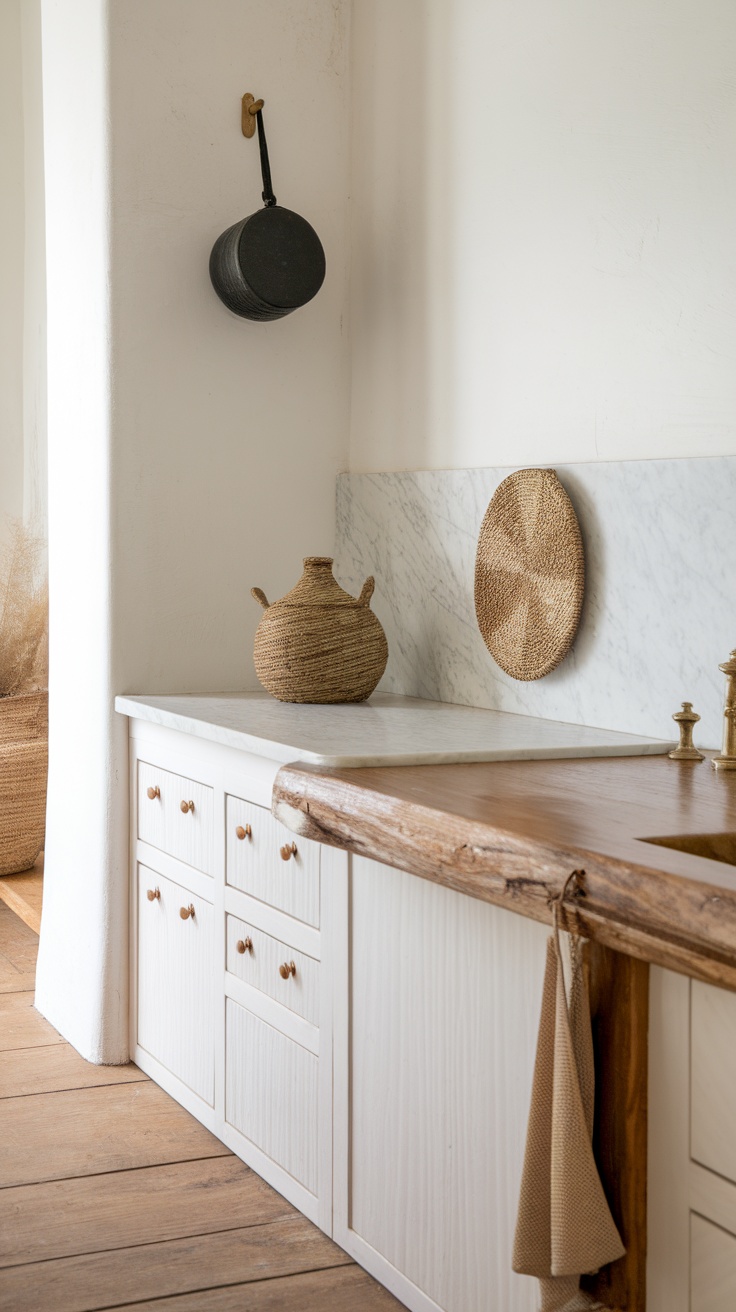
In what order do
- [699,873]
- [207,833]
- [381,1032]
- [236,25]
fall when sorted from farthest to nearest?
[236,25], [207,833], [381,1032], [699,873]

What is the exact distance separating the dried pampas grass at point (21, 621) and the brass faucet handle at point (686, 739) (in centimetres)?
280

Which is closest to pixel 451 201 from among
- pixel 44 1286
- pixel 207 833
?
pixel 207 833

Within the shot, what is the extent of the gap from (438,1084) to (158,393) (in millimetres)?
1645

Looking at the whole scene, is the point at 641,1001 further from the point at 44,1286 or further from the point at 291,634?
the point at 291,634

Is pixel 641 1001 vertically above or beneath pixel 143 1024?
above

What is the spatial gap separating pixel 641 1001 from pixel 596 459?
3.76ft

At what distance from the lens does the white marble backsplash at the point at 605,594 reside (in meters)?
1.90

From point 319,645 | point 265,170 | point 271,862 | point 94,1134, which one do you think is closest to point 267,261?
point 265,170

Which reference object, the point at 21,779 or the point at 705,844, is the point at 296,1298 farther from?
the point at 21,779

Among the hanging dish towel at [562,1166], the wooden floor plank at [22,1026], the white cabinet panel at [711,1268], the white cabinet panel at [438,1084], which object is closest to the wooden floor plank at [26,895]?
the wooden floor plank at [22,1026]

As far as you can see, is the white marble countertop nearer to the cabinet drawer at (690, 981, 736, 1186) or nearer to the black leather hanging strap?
the cabinet drawer at (690, 981, 736, 1186)

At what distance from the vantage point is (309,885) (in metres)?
1.90

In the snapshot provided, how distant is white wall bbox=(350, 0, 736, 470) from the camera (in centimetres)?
191

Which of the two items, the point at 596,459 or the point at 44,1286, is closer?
the point at 44,1286
